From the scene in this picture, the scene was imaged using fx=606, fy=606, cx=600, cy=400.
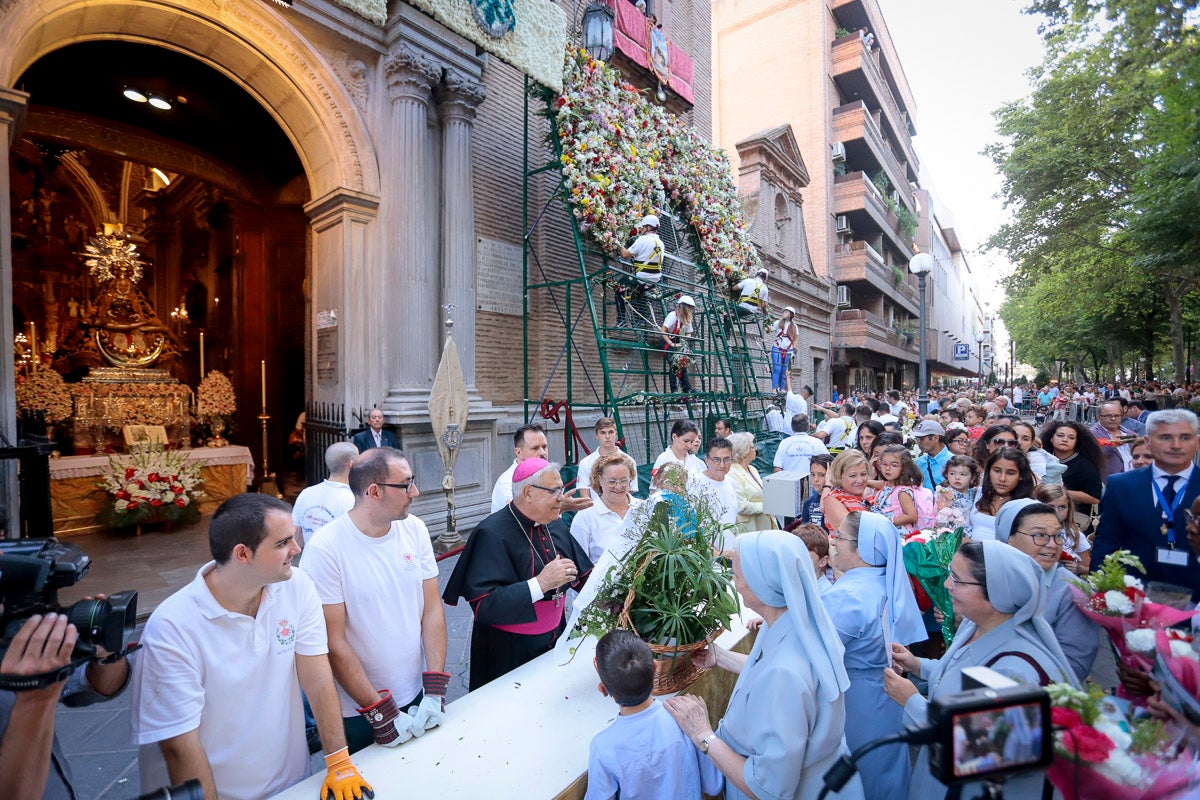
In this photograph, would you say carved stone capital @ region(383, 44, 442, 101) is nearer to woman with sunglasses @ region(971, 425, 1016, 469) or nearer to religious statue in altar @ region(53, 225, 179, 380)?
religious statue in altar @ region(53, 225, 179, 380)

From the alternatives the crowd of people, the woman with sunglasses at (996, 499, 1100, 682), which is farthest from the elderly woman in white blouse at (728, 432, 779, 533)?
the woman with sunglasses at (996, 499, 1100, 682)

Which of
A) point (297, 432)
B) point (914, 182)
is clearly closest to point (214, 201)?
point (297, 432)

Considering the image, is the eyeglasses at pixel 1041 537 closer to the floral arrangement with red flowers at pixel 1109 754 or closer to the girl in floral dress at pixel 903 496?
the girl in floral dress at pixel 903 496

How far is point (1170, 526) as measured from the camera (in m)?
3.89

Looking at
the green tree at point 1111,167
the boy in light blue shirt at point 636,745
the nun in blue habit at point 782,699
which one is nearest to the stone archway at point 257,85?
the boy in light blue shirt at point 636,745

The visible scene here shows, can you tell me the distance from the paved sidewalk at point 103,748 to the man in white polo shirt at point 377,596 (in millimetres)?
1247

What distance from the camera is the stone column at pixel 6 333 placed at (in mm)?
5453

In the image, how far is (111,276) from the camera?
1036 cm

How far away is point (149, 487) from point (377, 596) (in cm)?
733

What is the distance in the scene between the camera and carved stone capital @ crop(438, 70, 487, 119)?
906 cm

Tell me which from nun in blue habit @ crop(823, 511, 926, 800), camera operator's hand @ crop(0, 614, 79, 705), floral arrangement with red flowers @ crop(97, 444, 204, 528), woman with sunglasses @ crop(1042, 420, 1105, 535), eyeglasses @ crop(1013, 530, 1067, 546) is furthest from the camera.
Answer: floral arrangement with red flowers @ crop(97, 444, 204, 528)

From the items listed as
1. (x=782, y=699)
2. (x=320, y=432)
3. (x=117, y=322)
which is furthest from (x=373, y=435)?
(x=782, y=699)

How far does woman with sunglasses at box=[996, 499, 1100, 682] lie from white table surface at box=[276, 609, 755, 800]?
235 cm

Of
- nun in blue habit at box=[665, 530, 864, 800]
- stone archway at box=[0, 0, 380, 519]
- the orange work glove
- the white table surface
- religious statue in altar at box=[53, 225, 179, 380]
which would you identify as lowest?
the white table surface
